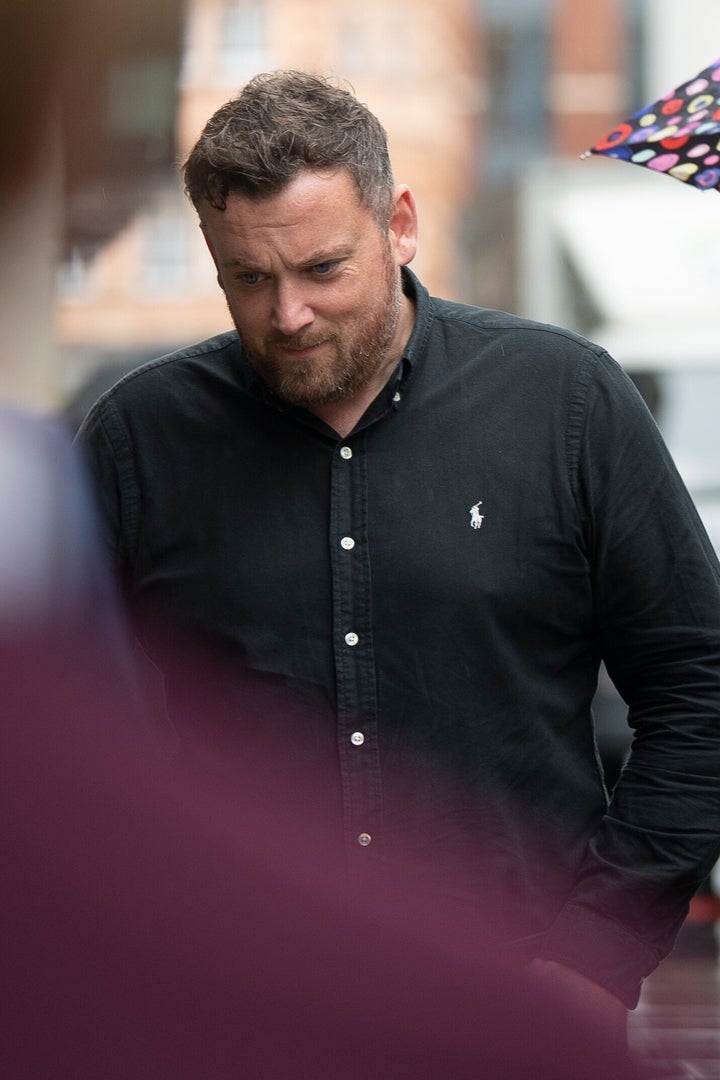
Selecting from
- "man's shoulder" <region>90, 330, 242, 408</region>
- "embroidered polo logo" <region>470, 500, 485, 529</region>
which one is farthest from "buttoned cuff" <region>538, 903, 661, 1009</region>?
"man's shoulder" <region>90, 330, 242, 408</region>

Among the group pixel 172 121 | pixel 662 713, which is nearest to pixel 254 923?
pixel 662 713

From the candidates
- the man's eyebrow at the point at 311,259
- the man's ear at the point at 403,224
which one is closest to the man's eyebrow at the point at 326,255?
the man's eyebrow at the point at 311,259

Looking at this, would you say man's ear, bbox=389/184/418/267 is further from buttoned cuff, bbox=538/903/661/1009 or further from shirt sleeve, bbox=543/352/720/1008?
buttoned cuff, bbox=538/903/661/1009

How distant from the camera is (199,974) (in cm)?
140

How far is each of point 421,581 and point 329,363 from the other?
0.29 metres

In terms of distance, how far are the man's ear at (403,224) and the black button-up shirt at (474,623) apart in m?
0.11

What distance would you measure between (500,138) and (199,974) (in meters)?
13.1

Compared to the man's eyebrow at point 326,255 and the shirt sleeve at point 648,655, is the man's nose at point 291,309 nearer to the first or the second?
the man's eyebrow at point 326,255

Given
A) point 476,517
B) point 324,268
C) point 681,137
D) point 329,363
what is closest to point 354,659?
point 476,517

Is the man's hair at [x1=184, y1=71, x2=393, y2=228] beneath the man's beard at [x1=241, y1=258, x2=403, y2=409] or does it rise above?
above

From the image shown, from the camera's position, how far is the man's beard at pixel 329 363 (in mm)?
2129

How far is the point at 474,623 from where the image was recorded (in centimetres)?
215

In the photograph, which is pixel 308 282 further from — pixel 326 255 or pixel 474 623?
pixel 474 623

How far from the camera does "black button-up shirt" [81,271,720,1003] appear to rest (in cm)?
214
